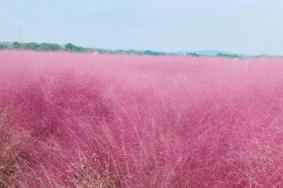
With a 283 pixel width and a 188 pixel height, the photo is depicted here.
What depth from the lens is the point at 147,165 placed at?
2619mm

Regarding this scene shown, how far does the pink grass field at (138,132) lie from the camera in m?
2.57

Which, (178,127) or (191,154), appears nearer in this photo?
(191,154)

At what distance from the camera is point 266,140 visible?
2619mm

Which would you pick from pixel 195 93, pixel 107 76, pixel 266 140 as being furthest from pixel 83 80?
pixel 266 140

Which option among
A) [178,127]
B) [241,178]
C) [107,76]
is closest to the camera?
[241,178]

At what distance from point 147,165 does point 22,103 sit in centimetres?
215

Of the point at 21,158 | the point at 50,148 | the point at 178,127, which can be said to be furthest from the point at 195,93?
the point at 21,158

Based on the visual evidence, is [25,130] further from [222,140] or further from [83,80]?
[222,140]

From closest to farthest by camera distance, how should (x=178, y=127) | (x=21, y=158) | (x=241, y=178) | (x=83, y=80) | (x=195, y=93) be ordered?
(x=241, y=178) → (x=178, y=127) → (x=21, y=158) → (x=195, y=93) → (x=83, y=80)

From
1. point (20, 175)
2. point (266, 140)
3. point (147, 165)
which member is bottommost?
point (20, 175)

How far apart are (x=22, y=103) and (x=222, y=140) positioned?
2.32 m

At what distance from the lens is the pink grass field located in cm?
257

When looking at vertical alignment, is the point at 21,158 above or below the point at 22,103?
below

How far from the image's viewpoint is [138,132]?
3068 mm
